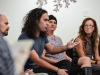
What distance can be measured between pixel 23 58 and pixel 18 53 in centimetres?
2

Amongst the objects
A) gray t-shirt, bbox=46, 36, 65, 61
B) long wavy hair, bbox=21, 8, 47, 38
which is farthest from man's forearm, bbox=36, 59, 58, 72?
gray t-shirt, bbox=46, 36, 65, 61

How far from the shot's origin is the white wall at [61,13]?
2.85m

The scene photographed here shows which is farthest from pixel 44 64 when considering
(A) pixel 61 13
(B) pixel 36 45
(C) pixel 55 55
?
(A) pixel 61 13

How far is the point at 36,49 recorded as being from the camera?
173 centimetres

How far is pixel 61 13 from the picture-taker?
2936 mm

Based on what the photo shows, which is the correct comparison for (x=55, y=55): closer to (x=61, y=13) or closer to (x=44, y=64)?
(x=44, y=64)

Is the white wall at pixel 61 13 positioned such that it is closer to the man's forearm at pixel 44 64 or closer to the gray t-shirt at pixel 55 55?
the gray t-shirt at pixel 55 55

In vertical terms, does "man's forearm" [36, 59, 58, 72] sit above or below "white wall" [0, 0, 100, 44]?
below

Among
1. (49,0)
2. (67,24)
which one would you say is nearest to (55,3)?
(49,0)

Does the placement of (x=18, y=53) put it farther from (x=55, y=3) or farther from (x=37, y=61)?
(x=55, y=3)

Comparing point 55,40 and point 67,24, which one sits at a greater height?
point 67,24

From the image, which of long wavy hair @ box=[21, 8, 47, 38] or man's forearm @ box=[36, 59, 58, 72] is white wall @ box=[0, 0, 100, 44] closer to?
long wavy hair @ box=[21, 8, 47, 38]

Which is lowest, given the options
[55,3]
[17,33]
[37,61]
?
[37,61]

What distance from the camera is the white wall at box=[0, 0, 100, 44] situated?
2.85 m
